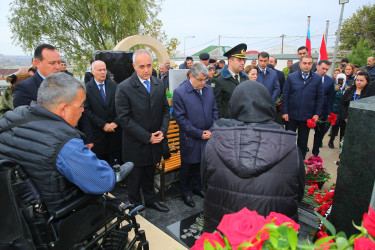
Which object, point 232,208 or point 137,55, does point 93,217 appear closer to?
point 232,208

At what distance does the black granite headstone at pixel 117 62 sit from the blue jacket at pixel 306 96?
4264 millimetres

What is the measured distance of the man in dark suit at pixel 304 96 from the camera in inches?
176

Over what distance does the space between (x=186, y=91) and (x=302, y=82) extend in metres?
2.49

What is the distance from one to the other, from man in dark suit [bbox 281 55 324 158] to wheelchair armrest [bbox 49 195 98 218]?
3.97 metres

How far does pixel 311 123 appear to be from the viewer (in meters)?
4.31

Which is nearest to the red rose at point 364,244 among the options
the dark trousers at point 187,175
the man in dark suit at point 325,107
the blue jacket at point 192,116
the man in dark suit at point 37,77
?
the blue jacket at point 192,116

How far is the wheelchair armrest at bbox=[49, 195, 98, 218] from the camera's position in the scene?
1.57 m

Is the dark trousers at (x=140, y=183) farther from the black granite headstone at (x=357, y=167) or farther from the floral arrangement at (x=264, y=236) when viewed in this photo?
the floral arrangement at (x=264, y=236)

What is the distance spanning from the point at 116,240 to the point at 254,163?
1455mm

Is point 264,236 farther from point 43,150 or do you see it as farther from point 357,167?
point 43,150

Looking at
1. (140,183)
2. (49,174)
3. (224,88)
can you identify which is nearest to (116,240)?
(49,174)

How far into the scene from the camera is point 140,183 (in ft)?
10.7

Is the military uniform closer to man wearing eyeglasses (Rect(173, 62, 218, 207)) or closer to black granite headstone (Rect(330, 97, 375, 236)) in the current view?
man wearing eyeglasses (Rect(173, 62, 218, 207))

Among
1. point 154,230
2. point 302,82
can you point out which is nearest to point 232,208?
point 154,230
